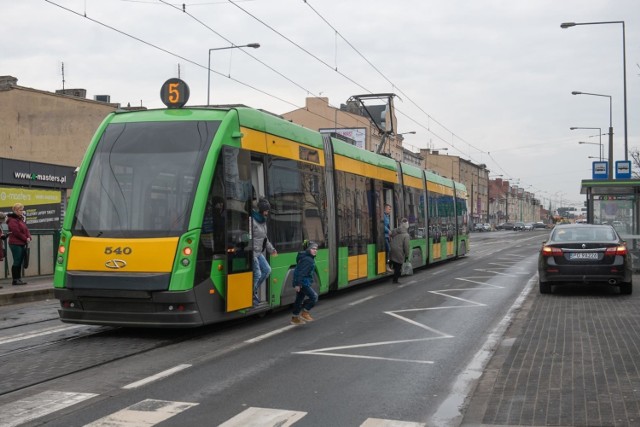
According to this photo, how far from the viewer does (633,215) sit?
20.4 meters

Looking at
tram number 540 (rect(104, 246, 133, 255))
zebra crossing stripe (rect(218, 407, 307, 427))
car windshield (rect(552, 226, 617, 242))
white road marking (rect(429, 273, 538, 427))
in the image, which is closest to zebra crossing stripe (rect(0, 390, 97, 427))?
zebra crossing stripe (rect(218, 407, 307, 427))

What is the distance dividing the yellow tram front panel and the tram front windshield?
0.11m

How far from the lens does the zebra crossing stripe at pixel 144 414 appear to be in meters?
5.44

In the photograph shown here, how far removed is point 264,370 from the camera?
746cm

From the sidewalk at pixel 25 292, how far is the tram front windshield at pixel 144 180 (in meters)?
5.74

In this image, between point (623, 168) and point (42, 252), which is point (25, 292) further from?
point (623, 168)

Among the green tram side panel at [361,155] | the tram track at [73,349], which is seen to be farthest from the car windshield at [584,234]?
the tram track at [73,349]

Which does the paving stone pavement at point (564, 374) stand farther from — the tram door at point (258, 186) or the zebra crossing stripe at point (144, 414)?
the tram door at point (258, 186)

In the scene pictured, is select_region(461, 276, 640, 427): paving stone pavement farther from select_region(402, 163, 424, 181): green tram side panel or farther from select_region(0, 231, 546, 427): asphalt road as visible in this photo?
select_region(402, 163, 424, 181): green tram side panel

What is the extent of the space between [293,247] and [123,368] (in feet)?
15.6

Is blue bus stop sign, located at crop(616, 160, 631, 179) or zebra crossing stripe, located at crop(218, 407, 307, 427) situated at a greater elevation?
blue bus stop sign, located at crop(616, 160, 631, 179)

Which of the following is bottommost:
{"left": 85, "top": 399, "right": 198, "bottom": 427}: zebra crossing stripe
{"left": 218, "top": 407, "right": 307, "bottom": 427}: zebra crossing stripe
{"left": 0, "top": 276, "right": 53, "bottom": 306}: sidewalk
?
{"left": 218, "top": 407, "right": 307, "bottom": 427}: zebra crossing stripe

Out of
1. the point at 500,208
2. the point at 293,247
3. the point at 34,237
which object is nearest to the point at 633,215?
the point at 293,247

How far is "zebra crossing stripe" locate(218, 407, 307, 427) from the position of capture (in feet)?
17.9
